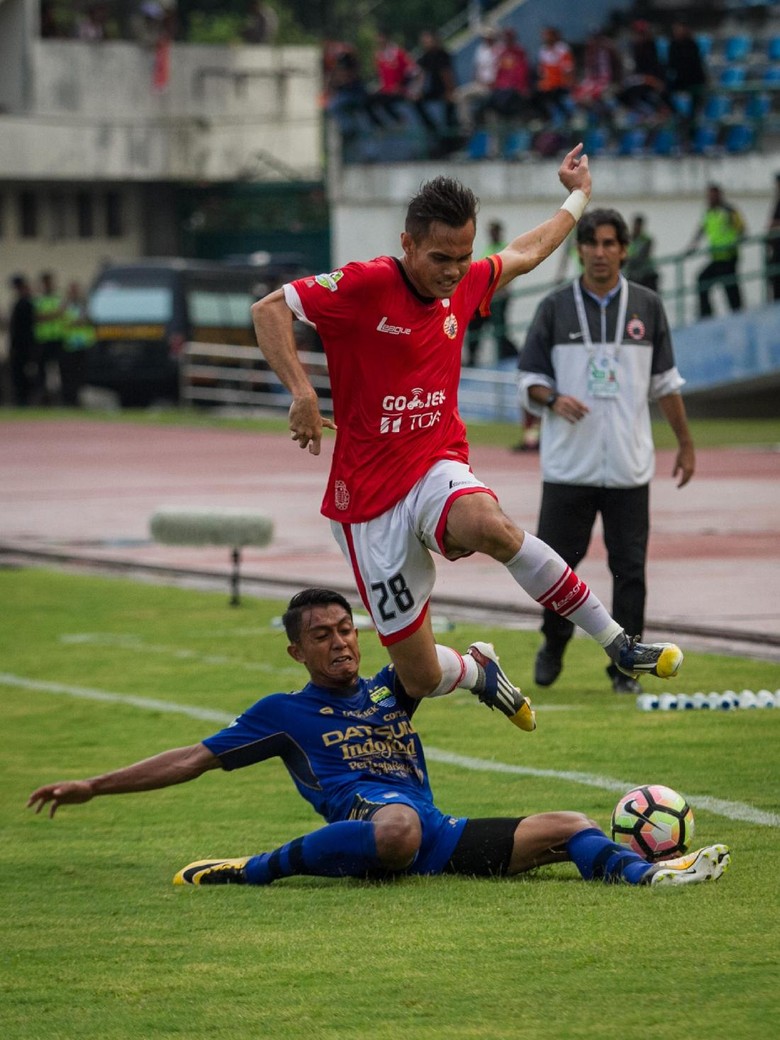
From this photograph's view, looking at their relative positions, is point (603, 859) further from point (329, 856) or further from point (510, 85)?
point (510, 85)

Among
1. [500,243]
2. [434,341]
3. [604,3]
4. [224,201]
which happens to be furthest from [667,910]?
[224,201]

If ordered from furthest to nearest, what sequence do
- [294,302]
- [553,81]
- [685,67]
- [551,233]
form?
1. [553,81]
2. [685,67]
3. [551,233]
4. [294,302]

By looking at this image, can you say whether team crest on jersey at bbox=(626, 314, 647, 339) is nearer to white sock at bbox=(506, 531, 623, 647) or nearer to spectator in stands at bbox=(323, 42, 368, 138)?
white sock at bbox=(506, 531, 623, 647)

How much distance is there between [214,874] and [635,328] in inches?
175

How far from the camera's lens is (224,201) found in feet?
175

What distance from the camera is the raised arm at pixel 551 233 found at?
859 cm

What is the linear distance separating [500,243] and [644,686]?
2271cm

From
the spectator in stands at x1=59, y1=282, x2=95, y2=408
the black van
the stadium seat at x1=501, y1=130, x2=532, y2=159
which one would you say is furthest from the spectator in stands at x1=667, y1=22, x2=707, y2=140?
the spectator in stands at x1=59, y1=282, x2=95, y2=408

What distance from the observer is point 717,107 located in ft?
117

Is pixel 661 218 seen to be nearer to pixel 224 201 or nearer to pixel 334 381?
pixel 224 201

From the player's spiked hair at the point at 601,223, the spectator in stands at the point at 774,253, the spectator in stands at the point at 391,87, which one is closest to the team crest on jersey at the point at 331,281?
the player's spiked hair at the point at 601,223

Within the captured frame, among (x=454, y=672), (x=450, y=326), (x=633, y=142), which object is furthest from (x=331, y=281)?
(x=633, y=142)

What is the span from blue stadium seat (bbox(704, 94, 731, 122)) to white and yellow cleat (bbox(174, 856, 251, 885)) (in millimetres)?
29606

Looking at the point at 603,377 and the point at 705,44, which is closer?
the point at 603,377
